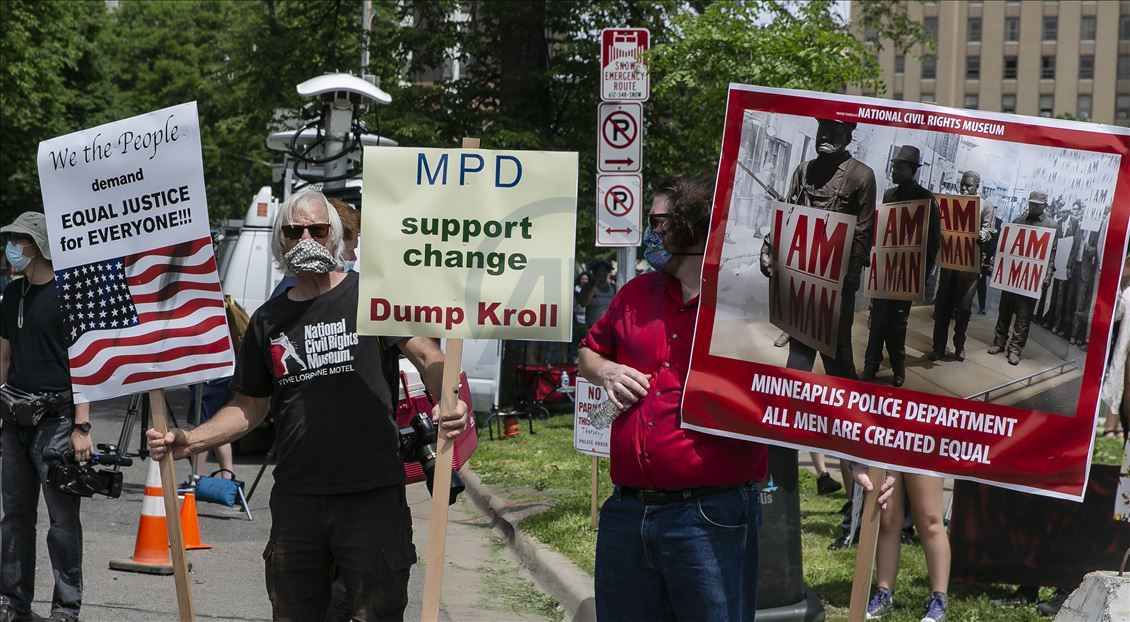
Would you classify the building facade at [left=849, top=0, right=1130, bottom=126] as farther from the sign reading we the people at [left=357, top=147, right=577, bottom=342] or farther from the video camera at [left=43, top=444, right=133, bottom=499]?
the sign reading we the people at [left=357, top=147, right=577, bottom=342]

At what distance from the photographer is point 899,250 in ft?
13.5

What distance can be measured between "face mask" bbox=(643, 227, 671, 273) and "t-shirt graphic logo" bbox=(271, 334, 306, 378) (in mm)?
1213

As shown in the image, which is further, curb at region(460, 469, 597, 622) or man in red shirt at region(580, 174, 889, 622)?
curb at region(460, 469, 597, 622)

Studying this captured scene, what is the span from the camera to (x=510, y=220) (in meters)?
4.42

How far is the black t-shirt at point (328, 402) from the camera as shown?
4.46 metres

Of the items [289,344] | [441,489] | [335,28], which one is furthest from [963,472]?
[335,28]

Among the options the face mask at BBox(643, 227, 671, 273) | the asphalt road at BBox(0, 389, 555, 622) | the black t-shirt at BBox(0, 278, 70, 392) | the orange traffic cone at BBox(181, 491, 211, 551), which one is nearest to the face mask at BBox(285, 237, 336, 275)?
the face mask at BBox(643, 227, 671, 273)

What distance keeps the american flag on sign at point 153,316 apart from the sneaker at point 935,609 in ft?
11.2

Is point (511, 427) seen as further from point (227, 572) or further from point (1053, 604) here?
point (1053, 604)

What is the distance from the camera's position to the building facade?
110438 mm

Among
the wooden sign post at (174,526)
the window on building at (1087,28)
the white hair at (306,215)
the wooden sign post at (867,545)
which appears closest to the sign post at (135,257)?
the wooden sign post at (174,526)

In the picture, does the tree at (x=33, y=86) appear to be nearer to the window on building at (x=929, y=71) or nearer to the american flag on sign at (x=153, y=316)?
the american flag on sign at (x=153, y=316)

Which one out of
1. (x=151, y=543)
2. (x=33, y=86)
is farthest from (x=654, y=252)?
(x=33, y=86)

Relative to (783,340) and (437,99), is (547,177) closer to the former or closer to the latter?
(783,340)
